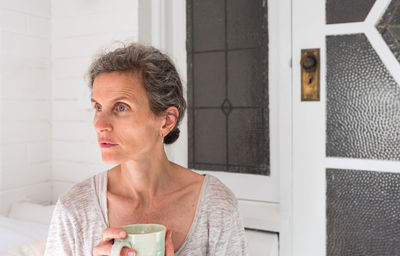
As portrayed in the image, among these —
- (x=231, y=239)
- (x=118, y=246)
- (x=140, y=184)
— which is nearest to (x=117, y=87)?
(x=140, y=184)

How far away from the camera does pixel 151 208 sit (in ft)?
3.44

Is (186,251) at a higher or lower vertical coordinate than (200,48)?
lower

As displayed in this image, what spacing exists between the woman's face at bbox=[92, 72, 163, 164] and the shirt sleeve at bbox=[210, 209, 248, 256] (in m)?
Answer: 0.31

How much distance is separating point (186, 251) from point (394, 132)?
2.90 ft

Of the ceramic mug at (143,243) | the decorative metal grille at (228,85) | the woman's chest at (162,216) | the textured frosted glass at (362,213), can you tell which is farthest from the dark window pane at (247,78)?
the ceramic mug at (143,243)

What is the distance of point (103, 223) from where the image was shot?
39.4 inches

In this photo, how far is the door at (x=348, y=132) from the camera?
1.40m

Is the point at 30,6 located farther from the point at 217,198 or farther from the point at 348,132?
the point at 348,132

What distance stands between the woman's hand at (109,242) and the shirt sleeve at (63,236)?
0.63 feet

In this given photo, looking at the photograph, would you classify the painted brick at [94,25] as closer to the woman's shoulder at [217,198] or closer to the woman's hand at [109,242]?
the woman's shoulder at [217,198]

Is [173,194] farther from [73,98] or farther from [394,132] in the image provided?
[73,98]

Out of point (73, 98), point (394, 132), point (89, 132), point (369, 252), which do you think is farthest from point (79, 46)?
point (369, 252)

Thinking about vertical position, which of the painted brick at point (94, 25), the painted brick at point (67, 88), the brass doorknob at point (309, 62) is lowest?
the painted brick at point (67, 88)

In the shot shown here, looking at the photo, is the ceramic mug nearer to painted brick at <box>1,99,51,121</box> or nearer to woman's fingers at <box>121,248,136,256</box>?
woman's fingers at <box>121,248,136,256</box>
